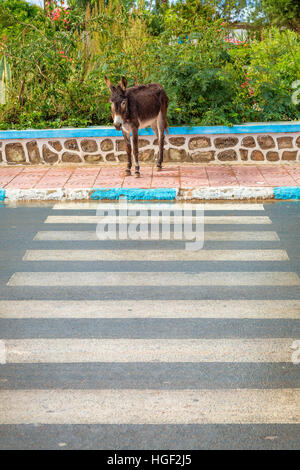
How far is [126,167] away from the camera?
37.0 ft

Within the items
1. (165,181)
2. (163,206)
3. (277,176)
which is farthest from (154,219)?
(277,176)

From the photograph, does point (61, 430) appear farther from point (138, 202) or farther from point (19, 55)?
point (19, 55)

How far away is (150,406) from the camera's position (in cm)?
425

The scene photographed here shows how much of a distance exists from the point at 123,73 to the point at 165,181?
338 centimetres

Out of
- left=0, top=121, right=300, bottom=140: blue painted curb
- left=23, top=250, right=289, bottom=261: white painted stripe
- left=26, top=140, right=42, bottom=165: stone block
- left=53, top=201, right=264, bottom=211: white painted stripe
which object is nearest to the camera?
left=23, top=250, right=289, bottom=261: white painted stripe

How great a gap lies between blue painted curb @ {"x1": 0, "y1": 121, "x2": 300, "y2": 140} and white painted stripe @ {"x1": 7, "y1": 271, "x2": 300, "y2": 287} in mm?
5303

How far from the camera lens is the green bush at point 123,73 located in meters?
12.2

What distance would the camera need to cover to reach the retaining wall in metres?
11.7

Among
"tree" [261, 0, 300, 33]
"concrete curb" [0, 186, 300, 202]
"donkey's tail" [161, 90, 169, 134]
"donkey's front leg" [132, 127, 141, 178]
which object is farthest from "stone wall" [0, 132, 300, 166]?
"tree" [261, 0, 300, 33]

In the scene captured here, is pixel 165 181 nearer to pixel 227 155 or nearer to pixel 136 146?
pixel 136 146

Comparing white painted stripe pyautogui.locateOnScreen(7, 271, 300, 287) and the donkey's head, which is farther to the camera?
the donkey's head

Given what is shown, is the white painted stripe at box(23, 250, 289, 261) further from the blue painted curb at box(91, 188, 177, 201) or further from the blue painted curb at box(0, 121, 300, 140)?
the blue painted curb at box(0, 121, 300, 140)

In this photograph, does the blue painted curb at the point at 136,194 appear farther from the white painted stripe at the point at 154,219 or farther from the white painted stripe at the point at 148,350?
the white painted stripe at the point at 148,350
